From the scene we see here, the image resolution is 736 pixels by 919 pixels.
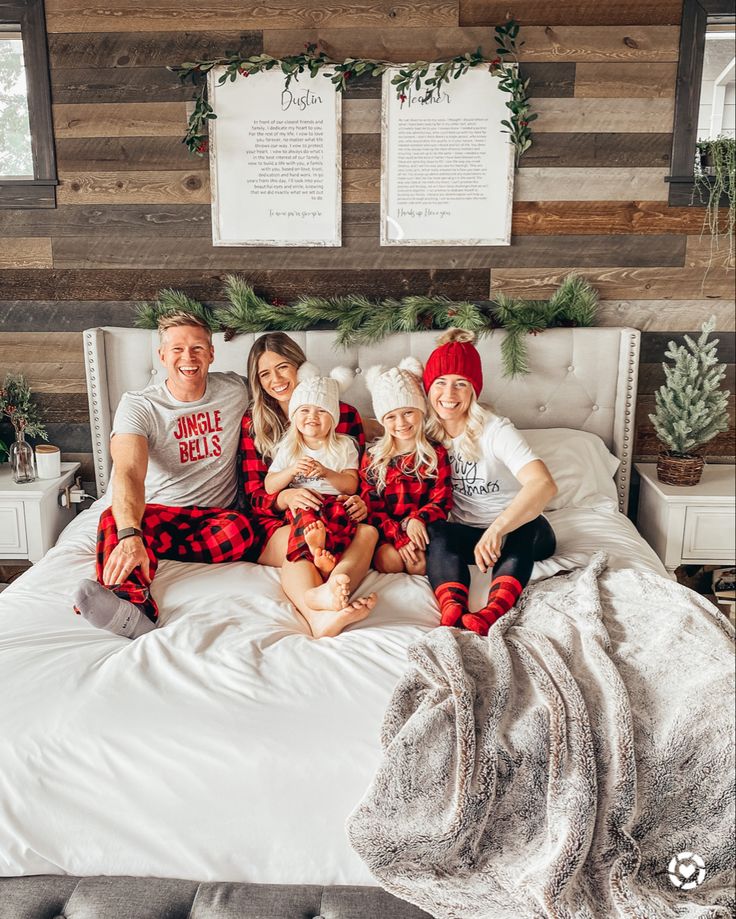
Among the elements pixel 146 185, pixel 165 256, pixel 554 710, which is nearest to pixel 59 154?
pixel 146 185

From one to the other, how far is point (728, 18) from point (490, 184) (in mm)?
909

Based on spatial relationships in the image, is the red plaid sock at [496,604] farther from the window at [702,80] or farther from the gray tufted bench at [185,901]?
the window at [702,80]

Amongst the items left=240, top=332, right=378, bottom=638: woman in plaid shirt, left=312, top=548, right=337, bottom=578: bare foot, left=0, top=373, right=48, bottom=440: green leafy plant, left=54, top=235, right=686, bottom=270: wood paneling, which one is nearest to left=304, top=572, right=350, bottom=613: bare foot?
left=240, top=332, right=378, bottom=638: woman in plaid shirt

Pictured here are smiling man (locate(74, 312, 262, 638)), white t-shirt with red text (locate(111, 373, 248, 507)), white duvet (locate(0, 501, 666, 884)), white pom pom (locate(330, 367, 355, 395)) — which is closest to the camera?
white duvet (locate(0, 501, 666, 884))

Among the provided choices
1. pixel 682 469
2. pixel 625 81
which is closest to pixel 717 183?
pixel 625 81

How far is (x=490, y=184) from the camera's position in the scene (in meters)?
2.66

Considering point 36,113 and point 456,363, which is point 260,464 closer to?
point 456,363

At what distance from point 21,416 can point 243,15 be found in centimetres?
154

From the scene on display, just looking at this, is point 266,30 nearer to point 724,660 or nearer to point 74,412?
point 74,412

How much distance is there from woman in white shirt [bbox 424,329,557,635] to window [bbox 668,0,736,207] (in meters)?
1.09

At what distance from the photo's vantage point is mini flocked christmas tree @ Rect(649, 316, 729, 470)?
2.41 m

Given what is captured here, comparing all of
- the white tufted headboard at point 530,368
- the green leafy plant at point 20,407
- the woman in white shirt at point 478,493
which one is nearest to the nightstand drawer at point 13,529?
the green leafy plant at point 20,407

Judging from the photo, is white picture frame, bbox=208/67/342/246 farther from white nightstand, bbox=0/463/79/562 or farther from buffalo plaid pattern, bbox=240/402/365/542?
white nightstand, bbox=0/463/79/562

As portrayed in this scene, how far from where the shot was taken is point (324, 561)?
6.16 feet
